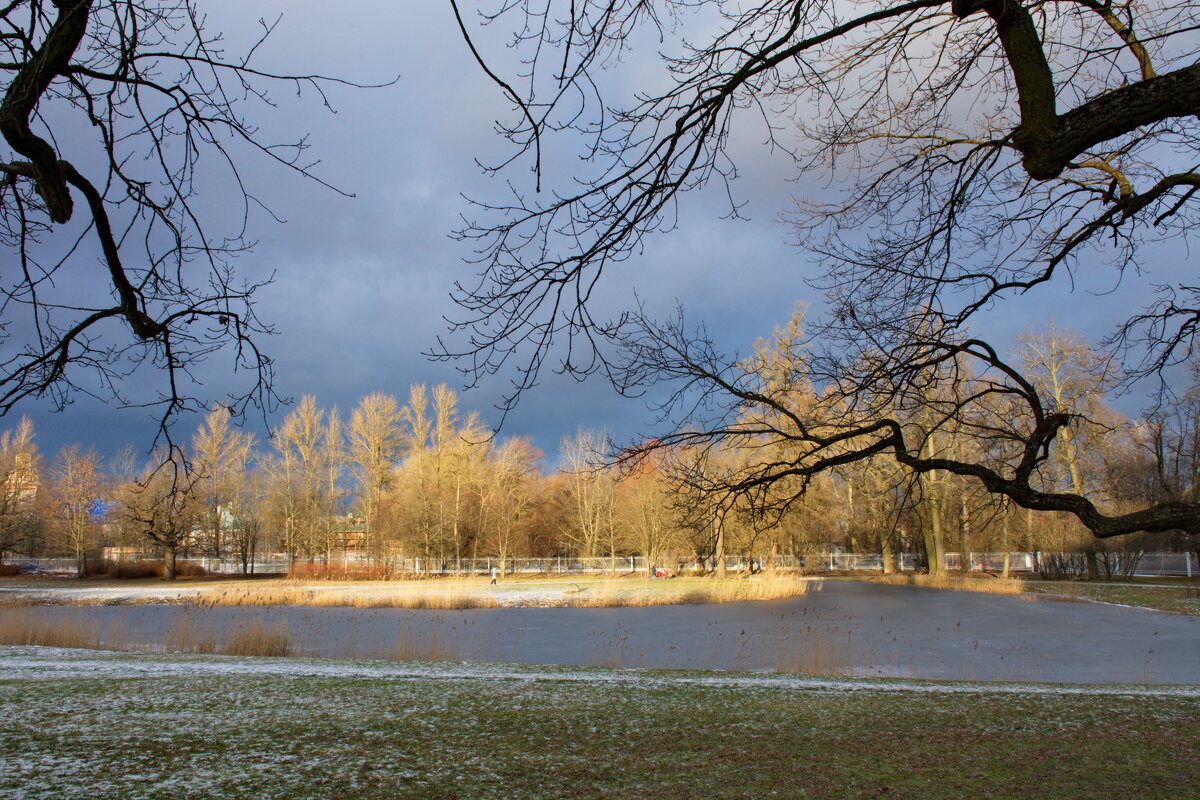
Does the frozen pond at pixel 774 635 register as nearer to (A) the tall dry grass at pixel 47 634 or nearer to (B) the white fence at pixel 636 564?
(A) the tall dry grass at pixel 47 634

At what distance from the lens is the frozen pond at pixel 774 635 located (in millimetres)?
12109

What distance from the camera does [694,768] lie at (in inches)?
178

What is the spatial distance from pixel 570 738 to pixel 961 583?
30.2m

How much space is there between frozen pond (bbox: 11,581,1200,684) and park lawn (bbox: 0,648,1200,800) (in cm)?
387

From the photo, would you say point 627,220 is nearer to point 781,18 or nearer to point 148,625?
point 781,18

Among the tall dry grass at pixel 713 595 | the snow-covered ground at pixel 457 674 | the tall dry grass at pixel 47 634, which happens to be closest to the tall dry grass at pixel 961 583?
the tall dry grass at pixel 713 595

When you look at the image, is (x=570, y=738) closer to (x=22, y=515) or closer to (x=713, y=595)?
(x=713, y=595)

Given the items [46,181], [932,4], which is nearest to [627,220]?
[932,4]

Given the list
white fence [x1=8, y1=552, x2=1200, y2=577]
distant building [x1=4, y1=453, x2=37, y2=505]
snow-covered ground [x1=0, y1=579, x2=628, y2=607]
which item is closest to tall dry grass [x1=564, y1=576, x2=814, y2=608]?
snow-covered ground [x1=0, y1=579, x2=628, y2=607]

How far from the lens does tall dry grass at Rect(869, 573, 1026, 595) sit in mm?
28812

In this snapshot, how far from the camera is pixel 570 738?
5262 millimetres

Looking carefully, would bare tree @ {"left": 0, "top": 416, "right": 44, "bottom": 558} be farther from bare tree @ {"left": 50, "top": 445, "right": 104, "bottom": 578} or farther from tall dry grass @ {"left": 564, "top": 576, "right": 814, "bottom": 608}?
tall dry grass @ {"left": 564, "top": 576, "right": 814, "bottom": 608}

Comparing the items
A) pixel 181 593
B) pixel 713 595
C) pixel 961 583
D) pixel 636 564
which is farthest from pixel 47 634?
pixel 636 564

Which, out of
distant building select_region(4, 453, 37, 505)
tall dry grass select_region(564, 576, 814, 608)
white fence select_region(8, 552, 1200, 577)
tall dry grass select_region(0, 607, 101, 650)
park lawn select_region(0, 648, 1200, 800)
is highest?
distant building select_region(4, 453, 37, 505)
